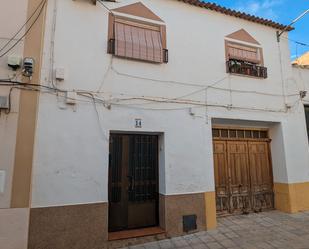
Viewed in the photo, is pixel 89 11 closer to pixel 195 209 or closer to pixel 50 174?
pixel 50 174

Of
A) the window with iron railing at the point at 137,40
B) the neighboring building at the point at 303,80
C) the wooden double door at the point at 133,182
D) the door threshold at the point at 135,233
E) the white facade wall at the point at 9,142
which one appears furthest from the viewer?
the neighboring building at the point at 303,80

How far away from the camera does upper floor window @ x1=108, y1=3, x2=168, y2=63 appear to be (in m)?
5.47

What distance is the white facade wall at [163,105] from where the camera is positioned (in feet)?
15.2

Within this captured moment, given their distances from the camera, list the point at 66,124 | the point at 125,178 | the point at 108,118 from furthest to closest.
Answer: the point at 125,178 → the point at 108,118 → the point at 66,124

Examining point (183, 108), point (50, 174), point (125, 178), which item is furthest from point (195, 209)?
point (50, 174)

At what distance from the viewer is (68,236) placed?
14.4 feet

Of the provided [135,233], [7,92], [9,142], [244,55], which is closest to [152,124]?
[135,233]

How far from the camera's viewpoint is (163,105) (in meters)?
5.66

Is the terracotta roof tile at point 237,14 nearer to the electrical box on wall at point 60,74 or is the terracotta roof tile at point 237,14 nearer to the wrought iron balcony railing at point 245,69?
the wrought iron balcony railing at point 245,69

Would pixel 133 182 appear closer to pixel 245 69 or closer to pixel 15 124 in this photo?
pixel 15 124

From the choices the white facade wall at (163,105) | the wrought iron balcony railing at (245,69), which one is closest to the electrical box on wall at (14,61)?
the white facade wall at (163,105)

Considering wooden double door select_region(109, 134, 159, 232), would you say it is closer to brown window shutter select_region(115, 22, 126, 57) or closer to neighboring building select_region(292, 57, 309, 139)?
brown window shutter select_region(115, 22, 126, 57)

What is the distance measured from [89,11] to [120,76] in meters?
1.72

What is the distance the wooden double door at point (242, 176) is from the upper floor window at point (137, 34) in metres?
3.28
